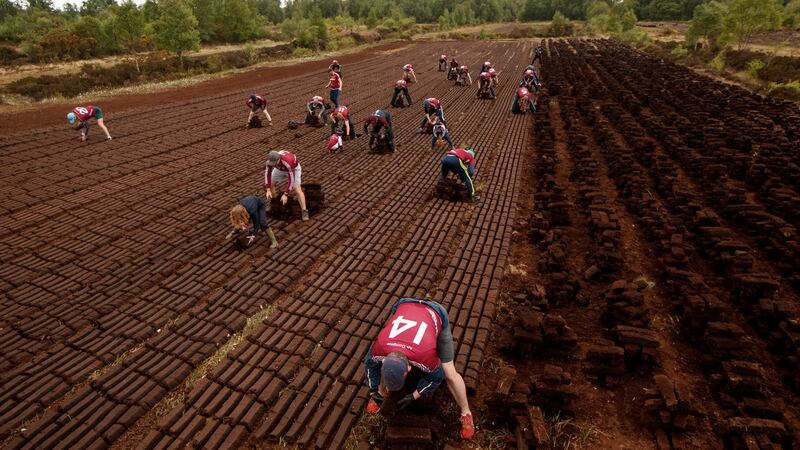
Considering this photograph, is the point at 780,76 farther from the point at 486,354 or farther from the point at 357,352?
the point at 357,352

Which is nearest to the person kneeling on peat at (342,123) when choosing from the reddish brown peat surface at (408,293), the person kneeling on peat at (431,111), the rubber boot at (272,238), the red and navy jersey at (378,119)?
the reddish brown peat surface at (408,293)

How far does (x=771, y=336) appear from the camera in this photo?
18.6 ft

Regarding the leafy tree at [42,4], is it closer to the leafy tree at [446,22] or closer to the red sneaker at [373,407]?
the leafy tree at [446,22]

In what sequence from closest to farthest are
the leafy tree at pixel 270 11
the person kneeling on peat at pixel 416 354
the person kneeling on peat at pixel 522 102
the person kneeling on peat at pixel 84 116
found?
the person kneeling on peat at pixel 416 354, the person kneeling on peat at pixel 84 116, the person kneeling on peat at pixel 522 102, the leafy tree at pixel 270 11

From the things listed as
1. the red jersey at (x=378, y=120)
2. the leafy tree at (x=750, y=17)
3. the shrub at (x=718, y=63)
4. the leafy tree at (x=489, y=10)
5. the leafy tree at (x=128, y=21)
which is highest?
the leafy tree at (x=489, y=10)

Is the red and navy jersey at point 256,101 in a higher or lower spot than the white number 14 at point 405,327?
higher

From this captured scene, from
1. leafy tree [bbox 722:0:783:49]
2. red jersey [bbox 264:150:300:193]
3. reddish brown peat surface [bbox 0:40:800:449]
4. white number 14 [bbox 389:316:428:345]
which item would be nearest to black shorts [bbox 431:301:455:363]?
white number 14 [bbox 389:316:428:345]

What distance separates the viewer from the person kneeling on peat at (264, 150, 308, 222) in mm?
8094

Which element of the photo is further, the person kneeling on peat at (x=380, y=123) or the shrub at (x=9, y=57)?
the shrub at (x=9, y=57)

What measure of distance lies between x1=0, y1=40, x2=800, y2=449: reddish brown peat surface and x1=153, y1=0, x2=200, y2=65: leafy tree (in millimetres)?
23100

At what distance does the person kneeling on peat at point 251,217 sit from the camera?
7078 millimetres

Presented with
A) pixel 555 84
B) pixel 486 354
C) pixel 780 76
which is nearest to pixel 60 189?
pixel 486 354

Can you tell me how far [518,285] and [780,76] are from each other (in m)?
27.0

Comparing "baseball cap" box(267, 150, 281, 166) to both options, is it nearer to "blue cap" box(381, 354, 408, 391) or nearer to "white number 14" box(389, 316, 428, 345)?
"white number 14" box(389, 316, 428, 345)
